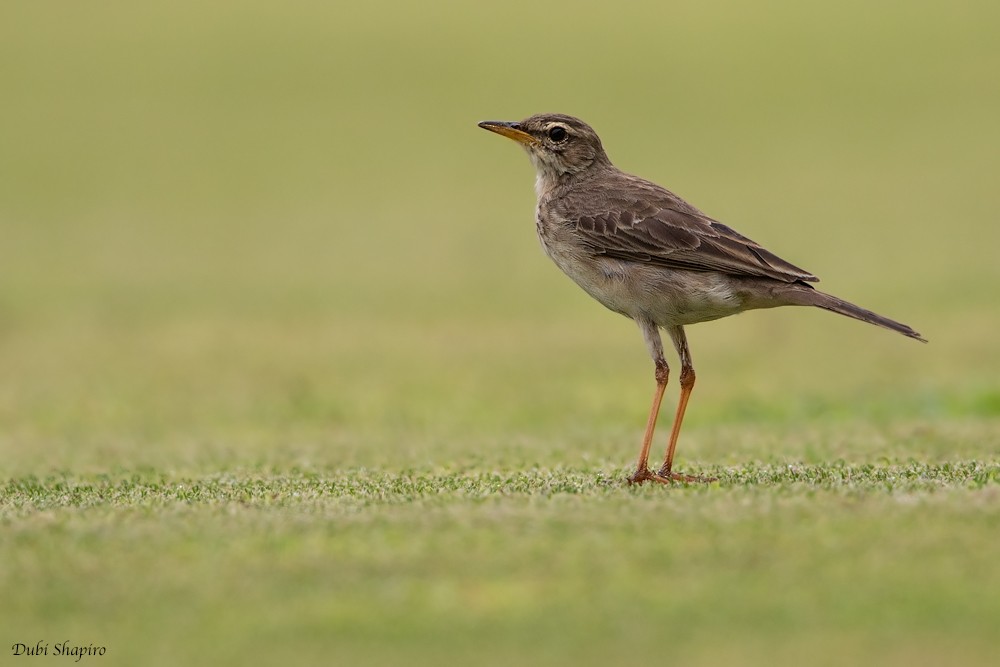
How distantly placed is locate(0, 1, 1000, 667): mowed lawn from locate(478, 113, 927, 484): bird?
103cm

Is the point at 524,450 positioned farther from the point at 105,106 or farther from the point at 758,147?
the point at 105,106

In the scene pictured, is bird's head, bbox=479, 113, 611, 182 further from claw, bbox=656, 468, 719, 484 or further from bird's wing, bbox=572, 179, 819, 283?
claw, bbox=656, 468, 719, 484

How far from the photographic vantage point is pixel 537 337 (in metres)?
19.8

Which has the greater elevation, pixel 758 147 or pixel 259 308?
pixel 758 147

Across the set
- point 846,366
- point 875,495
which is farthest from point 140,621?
point 846,366

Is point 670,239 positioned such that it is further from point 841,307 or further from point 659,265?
point 841,307

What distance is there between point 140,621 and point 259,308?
15.6 metres

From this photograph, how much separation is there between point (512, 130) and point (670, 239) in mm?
2063

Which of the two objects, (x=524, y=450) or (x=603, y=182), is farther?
(x=524, y=450)

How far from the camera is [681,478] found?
976 cm

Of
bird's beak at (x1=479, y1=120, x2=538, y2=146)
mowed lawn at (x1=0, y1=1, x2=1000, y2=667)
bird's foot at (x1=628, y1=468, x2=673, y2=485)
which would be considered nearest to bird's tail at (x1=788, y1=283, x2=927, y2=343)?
mowed lawn at (x1=0, y1=1, x2=1000, y2=667)

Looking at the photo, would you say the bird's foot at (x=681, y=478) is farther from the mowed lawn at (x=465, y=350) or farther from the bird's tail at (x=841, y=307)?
the bird's tail at (x=841, y=307)

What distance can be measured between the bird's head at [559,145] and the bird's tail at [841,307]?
2353mm

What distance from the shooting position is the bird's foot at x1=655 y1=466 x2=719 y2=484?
958 cm
